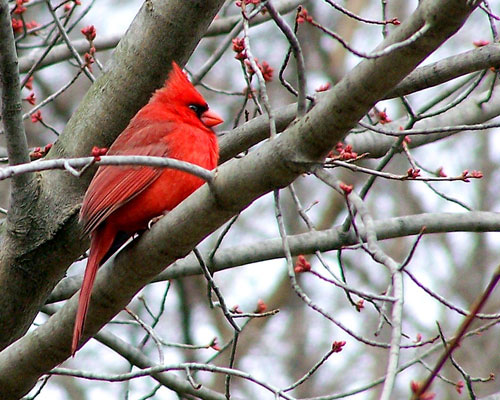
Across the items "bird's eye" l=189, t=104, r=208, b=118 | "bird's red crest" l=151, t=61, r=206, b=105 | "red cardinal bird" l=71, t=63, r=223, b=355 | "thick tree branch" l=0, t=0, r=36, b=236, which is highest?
"bird's eye" l=189, t=104, r=208, b=118

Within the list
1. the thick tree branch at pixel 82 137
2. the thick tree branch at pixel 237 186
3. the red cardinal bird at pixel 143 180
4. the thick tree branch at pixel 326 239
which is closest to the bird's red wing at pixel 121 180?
the red cardinal bird at pixel 143 180

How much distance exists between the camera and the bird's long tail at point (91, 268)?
10.8 feet

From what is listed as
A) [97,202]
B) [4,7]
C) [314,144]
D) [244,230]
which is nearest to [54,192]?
[97,202]

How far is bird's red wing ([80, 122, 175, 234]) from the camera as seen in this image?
3590 mm

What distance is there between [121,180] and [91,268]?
1.53 feet

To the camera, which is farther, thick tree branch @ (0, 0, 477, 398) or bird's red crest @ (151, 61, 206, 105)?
bird's red crest @ (151, 61, 206, 105)

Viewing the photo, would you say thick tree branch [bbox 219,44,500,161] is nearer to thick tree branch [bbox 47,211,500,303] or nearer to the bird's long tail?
thick tree branch [bbox 47,211,500,303]

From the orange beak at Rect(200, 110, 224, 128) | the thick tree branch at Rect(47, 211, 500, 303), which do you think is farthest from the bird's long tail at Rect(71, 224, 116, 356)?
the orange beak at Rect(200, 110, 224, 128)

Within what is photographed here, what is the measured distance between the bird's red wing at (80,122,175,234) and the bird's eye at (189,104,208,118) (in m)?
0.39

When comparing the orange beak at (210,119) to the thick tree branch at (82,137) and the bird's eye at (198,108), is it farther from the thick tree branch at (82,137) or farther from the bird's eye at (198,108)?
the thick tree branch at (82,137)

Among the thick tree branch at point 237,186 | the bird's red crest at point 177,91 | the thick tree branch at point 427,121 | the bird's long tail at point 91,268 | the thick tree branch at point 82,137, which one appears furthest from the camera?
the bird's red crest at point 177,91

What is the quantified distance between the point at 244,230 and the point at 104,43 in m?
6.75

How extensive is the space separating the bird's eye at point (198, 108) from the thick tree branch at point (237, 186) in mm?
889

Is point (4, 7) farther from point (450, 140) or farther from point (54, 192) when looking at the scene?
point (450, 140)
